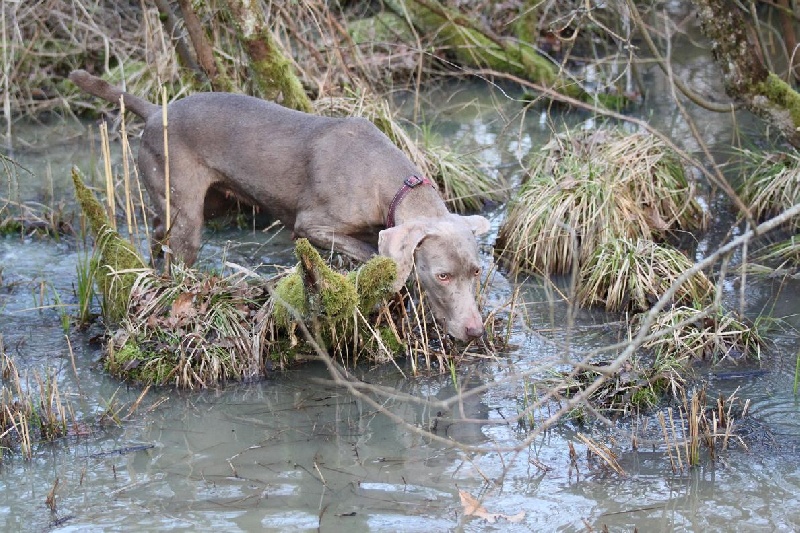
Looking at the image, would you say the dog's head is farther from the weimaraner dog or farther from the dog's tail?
the dog's tail

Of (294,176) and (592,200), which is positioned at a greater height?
(294,176)

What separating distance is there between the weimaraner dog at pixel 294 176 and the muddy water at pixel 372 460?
2.61ft

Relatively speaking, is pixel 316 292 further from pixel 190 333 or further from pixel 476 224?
pixel 476 224

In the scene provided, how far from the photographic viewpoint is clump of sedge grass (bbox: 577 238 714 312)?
6129 millimetres

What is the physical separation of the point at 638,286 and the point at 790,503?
Answer: 229cm

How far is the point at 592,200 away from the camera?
269 inches

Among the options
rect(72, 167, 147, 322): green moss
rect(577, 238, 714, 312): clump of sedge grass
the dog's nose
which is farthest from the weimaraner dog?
rect(577, 238, 714, 312): clump of sedge grass

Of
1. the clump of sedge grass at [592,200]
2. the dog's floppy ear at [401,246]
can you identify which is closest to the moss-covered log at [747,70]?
the clump of sedge grass at [592,200]

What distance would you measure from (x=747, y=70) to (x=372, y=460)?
4362 mm

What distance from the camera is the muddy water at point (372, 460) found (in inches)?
157

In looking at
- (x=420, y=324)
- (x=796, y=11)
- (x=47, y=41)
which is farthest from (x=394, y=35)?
(x=420, y=324)

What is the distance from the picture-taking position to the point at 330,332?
5.48 meters

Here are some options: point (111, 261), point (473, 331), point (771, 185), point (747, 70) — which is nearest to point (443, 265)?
point (473, 331)

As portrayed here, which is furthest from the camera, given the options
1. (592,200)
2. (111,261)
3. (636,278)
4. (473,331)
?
(592,200)
